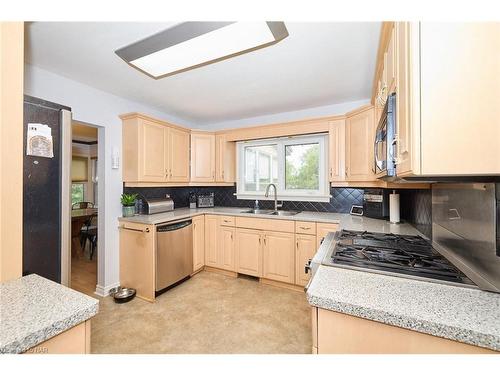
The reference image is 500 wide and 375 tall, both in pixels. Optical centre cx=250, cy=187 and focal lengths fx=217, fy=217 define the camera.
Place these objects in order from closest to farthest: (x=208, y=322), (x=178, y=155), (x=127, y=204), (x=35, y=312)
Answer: (x=35, y=312) → (x=208, y=322) → (x=127, y=204) → (x=178, y=155)

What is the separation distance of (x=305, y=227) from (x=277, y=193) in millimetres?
939

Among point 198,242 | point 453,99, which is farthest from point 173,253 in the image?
point 453,99

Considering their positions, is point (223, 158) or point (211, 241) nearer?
point (211, 241)

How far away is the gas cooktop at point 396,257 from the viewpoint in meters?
0.94

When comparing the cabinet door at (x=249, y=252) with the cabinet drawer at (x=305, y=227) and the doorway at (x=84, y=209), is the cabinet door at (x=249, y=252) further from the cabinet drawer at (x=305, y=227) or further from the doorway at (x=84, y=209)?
the doorway at (x=84, y=209)

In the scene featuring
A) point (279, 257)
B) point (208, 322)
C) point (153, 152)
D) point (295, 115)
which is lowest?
point (208, 322)

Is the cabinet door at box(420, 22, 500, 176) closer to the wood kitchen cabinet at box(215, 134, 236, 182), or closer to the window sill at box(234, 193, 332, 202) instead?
the window sill at box(234, 193, 332, 202)

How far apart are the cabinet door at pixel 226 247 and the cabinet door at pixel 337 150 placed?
4.91 feet

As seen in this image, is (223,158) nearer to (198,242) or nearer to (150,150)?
(150,150)

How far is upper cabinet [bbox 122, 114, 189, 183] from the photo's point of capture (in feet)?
8.45

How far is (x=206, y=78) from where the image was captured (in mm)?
2162

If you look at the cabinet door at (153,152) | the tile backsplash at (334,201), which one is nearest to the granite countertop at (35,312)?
the cabinet door at (153,152)

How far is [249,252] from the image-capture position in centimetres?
280

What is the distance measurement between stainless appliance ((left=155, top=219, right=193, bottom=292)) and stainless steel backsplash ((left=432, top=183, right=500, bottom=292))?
2.38 metres
